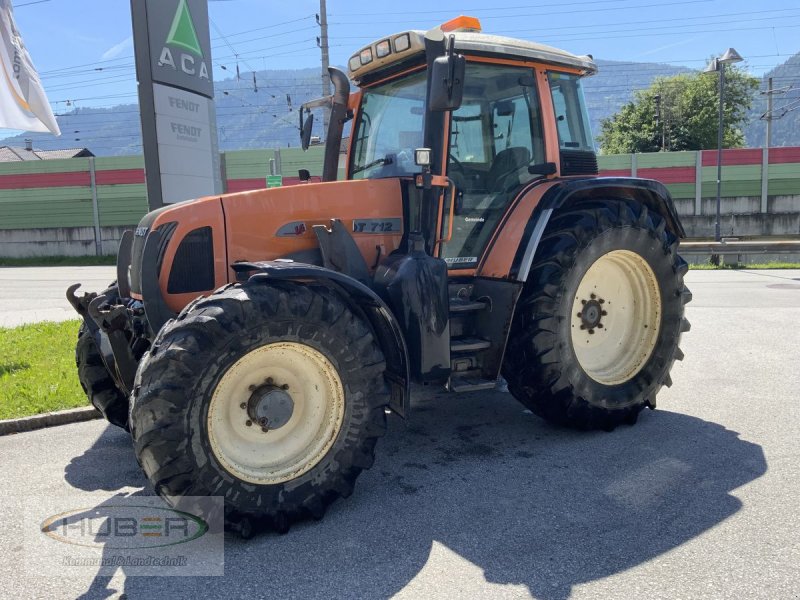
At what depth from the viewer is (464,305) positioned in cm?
458

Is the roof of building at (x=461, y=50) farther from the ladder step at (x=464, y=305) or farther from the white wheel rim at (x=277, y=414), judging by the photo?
the white wheel rim at (x=277, y=414)

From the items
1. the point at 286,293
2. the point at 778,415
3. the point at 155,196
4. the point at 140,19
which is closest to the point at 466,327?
the point at 286,293

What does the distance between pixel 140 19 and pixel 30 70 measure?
7.34 ft

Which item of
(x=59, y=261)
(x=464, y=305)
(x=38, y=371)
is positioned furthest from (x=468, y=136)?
(x=59, y=261)

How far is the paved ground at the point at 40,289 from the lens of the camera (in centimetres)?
1101

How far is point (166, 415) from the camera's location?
319 cm

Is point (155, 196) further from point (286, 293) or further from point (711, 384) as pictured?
point (711, 384)

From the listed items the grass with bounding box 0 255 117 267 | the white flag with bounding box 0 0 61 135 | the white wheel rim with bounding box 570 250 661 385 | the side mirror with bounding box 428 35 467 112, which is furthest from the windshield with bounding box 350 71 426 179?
the grass with bounding box 0 255 117 267

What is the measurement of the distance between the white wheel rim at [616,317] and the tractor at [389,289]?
0.06ft

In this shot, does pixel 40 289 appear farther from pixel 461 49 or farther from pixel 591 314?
pixel 591 314

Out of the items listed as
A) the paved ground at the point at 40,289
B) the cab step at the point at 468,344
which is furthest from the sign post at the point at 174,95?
the cab step at the point at 468,344

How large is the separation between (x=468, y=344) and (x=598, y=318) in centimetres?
123

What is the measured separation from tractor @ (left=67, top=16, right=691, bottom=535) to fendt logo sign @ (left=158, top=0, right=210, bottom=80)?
4.04m

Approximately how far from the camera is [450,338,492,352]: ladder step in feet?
14.4
